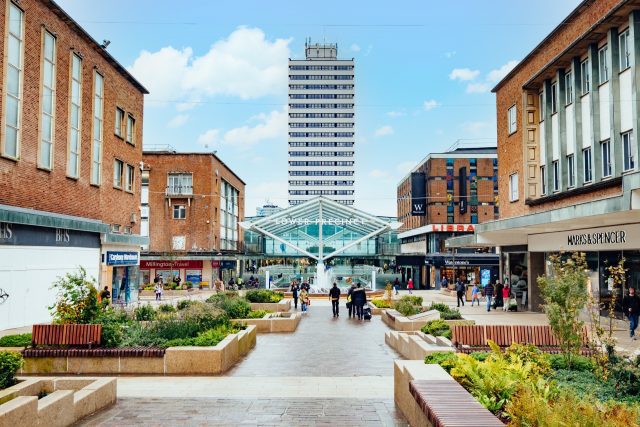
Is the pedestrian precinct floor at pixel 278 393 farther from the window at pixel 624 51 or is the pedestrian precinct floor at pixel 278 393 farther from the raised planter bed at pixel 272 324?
the window at pixel 624 51

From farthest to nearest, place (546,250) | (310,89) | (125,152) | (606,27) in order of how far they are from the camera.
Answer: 1. (310,89)
2. (125,152)
3. (546,250)
4. (606,27)

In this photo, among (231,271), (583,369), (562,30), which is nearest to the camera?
(583,369)

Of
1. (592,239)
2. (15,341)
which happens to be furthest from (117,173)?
(592,239)

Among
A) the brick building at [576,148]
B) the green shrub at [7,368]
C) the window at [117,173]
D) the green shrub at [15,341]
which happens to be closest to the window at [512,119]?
the brick building at [576,148]

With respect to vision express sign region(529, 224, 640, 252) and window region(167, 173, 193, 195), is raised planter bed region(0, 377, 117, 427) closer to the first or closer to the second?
vision express sign region(529, 224, 640, 252)

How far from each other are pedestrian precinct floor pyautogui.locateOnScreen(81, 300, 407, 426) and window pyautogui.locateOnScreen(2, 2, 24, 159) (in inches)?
452

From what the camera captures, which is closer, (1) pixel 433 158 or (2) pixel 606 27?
(2) pixel 606 27

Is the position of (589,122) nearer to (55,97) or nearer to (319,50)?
(55,97)

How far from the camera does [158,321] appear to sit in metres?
13.6

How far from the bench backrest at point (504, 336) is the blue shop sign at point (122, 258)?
2170 cm

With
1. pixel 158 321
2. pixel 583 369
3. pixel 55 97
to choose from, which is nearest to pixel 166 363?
pixel 158 321

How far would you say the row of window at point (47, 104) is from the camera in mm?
19844

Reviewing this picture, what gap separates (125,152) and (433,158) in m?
43.0

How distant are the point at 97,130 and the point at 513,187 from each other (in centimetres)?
2062
